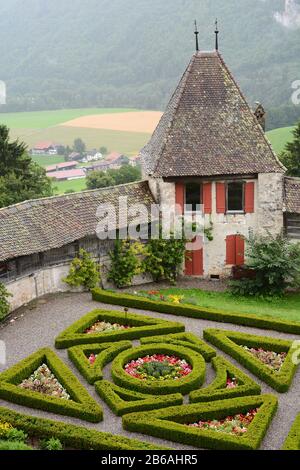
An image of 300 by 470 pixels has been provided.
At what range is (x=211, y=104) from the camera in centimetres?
3884

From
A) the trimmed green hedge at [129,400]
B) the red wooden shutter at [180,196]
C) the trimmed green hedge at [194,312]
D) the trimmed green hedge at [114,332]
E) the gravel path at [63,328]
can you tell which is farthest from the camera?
the red wooden shutter at [180,196]

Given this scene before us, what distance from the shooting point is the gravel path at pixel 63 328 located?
23047 mm

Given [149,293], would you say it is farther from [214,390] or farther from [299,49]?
[299,49]

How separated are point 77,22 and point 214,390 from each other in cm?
13522

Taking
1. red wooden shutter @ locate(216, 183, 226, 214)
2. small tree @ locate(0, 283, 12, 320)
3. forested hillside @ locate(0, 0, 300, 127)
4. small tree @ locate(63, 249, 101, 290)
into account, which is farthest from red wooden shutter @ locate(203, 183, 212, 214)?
forested hillside @ locate(0, 0, 300, 127)

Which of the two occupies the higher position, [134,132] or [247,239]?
[134,132]

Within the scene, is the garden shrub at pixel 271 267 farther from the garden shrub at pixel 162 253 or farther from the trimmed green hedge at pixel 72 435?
the trimmed green hedge at pixel 72 435

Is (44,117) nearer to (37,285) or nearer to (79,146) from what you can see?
(79,146)

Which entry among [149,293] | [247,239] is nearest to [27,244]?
[149,293]

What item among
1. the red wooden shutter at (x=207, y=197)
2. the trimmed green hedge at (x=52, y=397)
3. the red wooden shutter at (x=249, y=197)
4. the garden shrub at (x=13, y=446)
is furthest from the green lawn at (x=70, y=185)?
the garden shrub at (x=13, y=446)

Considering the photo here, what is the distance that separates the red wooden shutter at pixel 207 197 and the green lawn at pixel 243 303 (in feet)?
16.2

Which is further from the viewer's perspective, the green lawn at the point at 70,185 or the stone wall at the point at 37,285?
the green lawn at the point at 70,185

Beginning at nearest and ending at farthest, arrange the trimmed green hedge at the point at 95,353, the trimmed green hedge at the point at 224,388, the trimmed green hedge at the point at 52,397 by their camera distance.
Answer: the trimmed green hedge at the point at 52,397 < the trimmed green hedge at the point at 224,388 < the trimmed green hedge at the point at 95,353

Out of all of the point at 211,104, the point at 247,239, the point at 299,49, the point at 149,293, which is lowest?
the point at 149,293
